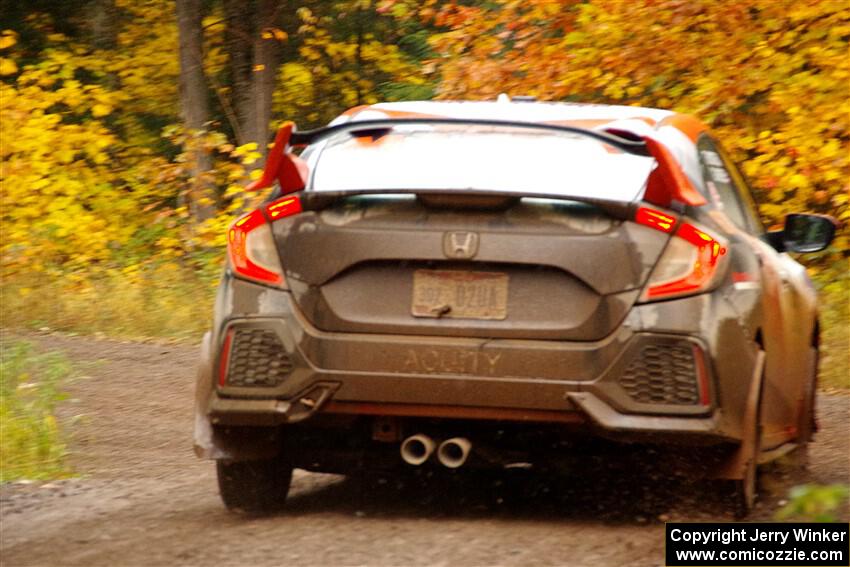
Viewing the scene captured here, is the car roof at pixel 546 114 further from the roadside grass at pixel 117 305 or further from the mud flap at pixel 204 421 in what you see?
the roadside grass at pixel 117 305

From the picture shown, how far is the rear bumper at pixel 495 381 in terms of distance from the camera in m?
5.44

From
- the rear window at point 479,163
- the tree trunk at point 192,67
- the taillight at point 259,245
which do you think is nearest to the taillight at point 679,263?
the rear window at point 479,163

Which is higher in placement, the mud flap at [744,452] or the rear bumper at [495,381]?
the rear bumper at [495,381]

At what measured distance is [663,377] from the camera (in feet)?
17.9

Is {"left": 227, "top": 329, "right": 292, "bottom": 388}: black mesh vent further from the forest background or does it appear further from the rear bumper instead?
the forest background

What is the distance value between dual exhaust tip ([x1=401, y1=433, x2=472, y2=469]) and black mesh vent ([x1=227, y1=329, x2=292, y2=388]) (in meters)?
0.50

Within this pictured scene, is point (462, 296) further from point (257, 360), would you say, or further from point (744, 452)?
point (744, 452)

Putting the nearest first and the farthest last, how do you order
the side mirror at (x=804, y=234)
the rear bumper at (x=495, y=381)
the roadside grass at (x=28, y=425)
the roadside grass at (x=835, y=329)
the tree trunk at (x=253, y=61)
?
the rear bumper at (x=495, y=381) → the side mirror at (x=804, y=234) → the roadside grass at (x=28, y=425) → the roadside grass at (x=835, y=329) → the tree trunk at (x=253, y=61)

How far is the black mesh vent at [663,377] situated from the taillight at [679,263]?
0.59 ft

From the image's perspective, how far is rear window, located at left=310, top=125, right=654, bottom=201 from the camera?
561 cm

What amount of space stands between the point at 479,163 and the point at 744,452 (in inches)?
52.3

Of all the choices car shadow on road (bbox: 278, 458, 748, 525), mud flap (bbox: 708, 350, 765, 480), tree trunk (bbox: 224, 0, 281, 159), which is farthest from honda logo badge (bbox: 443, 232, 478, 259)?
tree trunk (bbox: 224, 0, 281, 159)

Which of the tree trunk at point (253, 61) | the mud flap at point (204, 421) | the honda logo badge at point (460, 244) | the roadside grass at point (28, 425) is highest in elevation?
the honda logo badge at point (460, 244)

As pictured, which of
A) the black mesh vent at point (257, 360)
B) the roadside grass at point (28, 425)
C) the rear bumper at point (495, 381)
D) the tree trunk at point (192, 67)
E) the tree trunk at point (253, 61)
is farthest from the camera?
the tree trunk at point (192, 67)
